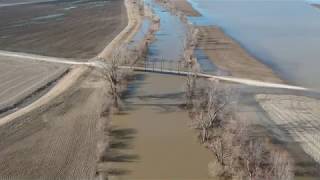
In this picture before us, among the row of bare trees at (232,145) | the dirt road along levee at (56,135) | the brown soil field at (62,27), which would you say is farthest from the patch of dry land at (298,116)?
the brown soil field at (62,27)

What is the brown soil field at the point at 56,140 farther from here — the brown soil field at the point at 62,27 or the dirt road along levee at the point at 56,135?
the brown soil field at the point at 62,27

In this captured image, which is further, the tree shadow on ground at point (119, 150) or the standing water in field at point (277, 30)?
the standing water in field at point (277, 30)

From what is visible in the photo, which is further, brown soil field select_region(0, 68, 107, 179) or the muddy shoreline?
the muddy shoreline

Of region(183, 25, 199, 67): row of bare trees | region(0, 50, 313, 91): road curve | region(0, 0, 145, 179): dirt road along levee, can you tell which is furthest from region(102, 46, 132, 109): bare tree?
region(183, 25, 199, 67): row of bare trees

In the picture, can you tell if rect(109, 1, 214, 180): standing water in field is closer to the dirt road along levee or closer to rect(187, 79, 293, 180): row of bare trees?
rect(187, 79, 293, 180): row of bare trees

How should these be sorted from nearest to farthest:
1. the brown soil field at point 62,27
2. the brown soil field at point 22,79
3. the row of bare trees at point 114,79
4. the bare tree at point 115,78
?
the row of bare trees at point 114,79 < the bare tree at point 115,78 < the brown soil field at point 22,79 < the brown soil field at point 62,27

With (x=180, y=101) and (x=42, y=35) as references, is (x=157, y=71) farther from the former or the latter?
(x=42, y=35)

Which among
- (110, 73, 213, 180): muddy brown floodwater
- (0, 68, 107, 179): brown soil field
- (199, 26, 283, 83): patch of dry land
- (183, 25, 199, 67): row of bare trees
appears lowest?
(110, 73, 213, 180): muddy brown floodwater
